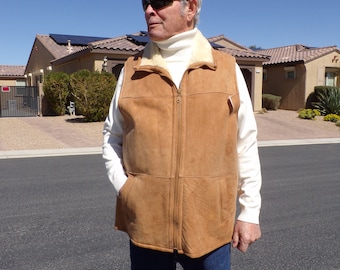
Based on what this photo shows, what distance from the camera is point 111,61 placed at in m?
19.1

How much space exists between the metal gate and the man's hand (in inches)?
817

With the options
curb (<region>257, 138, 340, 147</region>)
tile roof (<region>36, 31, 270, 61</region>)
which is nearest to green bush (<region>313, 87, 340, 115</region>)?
tile roof (<region>36, 31, 270, 61</region>)

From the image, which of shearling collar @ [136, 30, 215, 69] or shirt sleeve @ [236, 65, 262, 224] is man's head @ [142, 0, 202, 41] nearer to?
shearling collar @ [136, 30, 215, 69]

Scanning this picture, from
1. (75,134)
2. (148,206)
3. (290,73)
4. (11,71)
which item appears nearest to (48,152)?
(75,134)

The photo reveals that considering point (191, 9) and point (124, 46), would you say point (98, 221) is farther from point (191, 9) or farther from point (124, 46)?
point (124, 46)

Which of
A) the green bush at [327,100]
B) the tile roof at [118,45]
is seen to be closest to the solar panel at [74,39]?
the tile roof at [118,45]

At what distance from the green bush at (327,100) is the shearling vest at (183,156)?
22.6 metres

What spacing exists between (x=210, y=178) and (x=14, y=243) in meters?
3.25

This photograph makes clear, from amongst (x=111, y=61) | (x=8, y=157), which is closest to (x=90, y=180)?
(x=8, y=157)

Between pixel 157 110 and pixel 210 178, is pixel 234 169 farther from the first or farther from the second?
pixel 157 110

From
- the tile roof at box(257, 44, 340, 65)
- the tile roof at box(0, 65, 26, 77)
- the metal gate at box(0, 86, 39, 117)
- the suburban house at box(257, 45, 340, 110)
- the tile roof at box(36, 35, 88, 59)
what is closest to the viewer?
the metal gate at box(0, 86, 39, 117)

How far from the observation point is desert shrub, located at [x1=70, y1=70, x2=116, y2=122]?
16.4m

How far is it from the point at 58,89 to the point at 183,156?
18506 millimetres

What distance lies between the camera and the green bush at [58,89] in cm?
1923
